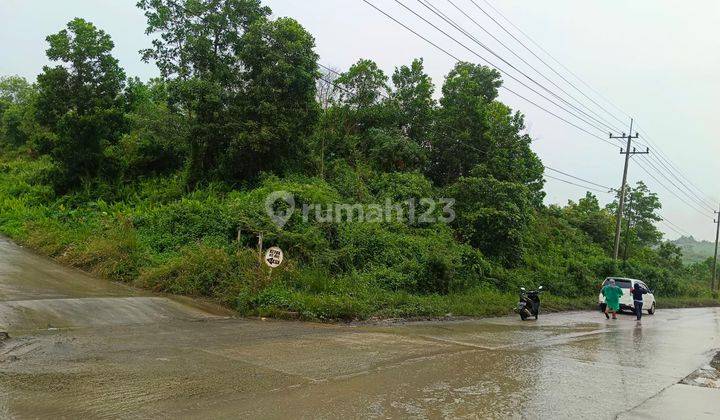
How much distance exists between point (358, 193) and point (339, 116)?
788 centimetres

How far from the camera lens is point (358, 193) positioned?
23859mm

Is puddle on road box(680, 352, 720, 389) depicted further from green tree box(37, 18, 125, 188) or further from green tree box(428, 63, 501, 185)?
green tree box(37, 18, 125, 188)

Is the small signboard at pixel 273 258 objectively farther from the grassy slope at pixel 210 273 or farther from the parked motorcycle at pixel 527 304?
the parked motorcycle at pixel 527 304

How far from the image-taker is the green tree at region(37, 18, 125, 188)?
2373cm

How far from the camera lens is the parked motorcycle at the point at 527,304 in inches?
671

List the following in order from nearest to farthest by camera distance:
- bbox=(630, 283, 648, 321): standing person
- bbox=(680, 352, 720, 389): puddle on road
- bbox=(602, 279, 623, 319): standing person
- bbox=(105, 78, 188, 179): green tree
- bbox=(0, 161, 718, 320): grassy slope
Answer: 1. bbox=(680, 352, 720, 389): puddle on road
2. bbox=(0, 161, 718, 320): grassy slope
3. bbox=(630, 283, 648, 321): standing person
4. bbox=(602, 279, 623, 319): standing person
5. bbox=(105, 78, 188, 179): green tree

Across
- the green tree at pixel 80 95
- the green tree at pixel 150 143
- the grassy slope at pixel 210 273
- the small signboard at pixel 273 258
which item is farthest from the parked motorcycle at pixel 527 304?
the green tree at pixel 80 95

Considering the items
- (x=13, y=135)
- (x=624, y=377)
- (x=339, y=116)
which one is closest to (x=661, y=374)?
(x=624, y=377)

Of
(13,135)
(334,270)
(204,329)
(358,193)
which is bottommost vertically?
(204,329)

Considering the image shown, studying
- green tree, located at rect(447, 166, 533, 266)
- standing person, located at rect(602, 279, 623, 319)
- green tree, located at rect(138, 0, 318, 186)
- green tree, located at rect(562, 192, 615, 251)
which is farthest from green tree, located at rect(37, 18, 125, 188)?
green tree, located at rect(562, 192, 615, 251)

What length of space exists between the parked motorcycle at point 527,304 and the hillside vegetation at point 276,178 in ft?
4.37

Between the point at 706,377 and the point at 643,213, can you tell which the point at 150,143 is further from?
the point at 643,213

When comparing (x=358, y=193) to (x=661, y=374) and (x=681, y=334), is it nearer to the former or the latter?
(x=681, y=334)

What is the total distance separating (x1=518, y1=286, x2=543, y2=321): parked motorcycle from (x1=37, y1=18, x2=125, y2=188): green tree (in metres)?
20.4
